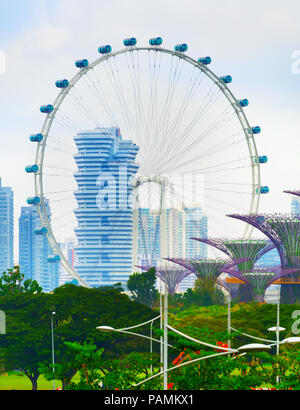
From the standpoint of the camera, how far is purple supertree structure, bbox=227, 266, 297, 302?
Result: 95.4 metres

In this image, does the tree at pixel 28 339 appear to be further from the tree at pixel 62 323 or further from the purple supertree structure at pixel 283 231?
the purple supertree structure at pixel 283 231

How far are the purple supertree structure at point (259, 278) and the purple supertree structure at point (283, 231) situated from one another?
5535 mm

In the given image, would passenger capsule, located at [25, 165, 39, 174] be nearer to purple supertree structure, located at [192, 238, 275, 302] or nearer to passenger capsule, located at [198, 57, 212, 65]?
passenger capsule, located at [198, 57, 212, 65]

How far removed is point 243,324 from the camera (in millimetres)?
68625

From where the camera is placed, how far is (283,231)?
283 ft

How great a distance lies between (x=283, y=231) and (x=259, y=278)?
11509mm

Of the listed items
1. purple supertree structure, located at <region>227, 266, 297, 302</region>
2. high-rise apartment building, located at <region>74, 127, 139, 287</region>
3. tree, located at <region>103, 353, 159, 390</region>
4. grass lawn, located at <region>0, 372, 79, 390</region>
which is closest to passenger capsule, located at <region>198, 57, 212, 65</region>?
grass lawn, located at <region>0, 372, 79, 390</region>

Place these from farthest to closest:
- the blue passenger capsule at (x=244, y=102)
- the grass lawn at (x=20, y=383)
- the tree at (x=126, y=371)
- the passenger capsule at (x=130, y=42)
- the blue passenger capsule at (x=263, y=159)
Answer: the blue passenger capsule at (x=263, y=159), the blue passenger capsule at (x=244, y=102), the passenger capsule at (x=130, y=42), the grass lawn at (x=20, y=383), the tree at (x=126, y=371)

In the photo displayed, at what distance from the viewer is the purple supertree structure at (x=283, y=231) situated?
84.4m

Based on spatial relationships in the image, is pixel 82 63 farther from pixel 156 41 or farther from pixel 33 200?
pixel 33 200

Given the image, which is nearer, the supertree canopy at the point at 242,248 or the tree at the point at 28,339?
the tree at the point at 28,339

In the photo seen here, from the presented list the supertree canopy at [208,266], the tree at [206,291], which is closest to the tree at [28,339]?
the supertree canopy at [208,266]

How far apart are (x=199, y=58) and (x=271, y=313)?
21438 mm

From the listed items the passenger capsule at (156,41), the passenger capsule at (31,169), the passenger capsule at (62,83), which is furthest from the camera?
the passenger capsule at (156,41)
